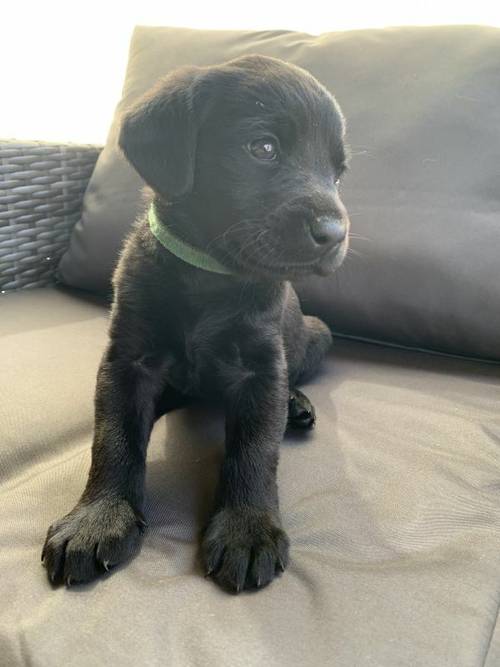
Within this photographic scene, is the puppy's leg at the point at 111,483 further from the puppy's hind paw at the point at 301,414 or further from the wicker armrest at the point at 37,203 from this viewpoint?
the wicker armrest at the point at 37,203

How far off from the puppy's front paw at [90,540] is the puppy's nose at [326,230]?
0.53 meters

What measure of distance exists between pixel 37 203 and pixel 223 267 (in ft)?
3.61

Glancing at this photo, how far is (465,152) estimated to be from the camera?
1.65m

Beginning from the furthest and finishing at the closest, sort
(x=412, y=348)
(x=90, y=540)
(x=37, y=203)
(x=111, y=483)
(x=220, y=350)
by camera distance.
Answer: (x=37, y=203) < (x=412, y=348) < (x=220, y=350) < (x=111, y=483) < (x=90, y=540)

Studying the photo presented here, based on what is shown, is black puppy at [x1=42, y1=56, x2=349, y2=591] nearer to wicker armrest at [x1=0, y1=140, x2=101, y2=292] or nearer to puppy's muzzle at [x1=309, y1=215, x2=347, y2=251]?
puppy's muzzle at [x1=309, y1=215, x2=347, y2=251]

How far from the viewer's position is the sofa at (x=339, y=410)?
0.80 metres

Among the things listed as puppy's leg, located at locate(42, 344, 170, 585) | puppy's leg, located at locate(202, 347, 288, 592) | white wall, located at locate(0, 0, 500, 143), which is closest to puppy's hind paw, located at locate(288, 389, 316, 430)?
puppy's leg, located at locate(202, 347, 288, 592)

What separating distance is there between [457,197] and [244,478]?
0.96m

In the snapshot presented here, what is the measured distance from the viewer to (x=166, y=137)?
1.16 m

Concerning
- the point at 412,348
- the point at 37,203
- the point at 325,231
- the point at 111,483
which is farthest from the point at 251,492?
the point at 37,203

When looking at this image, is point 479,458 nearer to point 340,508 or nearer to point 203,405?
point 340,508

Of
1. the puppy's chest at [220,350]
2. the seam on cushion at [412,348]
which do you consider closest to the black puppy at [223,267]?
the puppy's chest at [220,350]

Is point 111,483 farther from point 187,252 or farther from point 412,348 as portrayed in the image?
point 412,348

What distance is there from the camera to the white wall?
2.70 meters
